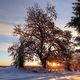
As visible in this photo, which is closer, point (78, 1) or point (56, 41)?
point (78, 1)

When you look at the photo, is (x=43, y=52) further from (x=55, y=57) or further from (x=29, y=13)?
(x=29, y=13)

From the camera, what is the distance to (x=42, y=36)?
1941 inches

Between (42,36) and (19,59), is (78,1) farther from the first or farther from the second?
(19,59)

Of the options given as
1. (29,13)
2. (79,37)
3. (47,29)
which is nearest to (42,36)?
(47,29)

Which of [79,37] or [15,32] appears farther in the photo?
[15,32]

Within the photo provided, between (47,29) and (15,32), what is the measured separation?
5502 mm

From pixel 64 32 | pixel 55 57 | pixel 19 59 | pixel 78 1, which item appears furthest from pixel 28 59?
pixel 78 1

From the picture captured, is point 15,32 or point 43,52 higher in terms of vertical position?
point 15,32

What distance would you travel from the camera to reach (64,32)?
1953 inches

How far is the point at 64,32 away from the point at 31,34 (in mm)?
5688

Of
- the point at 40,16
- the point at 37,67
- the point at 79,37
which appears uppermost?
the point at 40,16

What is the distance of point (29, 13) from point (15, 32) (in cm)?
408

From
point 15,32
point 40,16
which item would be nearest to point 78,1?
point 40,16

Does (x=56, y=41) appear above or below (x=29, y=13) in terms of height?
below
